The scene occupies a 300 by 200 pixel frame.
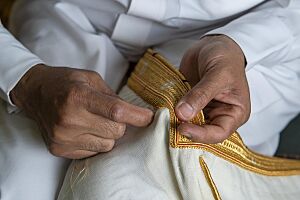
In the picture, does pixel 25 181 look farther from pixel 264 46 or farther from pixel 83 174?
pixel 264 46

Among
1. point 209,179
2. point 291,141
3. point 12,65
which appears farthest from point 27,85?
point 291,141

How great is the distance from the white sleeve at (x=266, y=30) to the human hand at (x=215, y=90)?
0.02 metres

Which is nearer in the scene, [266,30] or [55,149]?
[55,149]

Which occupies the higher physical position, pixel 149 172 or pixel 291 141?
pixel 149 172

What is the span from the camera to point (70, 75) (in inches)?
25.6

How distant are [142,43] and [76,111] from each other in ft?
0.83

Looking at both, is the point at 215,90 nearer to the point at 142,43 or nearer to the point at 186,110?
the point at 186,110

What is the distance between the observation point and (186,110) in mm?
592

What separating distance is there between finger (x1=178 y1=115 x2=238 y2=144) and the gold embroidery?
13 mm

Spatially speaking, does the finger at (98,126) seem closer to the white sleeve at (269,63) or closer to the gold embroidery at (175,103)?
the gold embroidery at (175,103)

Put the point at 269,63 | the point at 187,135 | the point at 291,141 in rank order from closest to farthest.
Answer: the point at 187,135, the point at 269,63, the point at 291,141

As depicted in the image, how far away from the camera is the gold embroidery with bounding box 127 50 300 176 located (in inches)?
24.7

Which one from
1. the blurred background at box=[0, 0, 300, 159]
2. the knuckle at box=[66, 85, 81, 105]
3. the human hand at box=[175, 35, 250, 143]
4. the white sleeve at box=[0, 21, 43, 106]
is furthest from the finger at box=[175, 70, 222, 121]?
the blurred background at box=[0, 0, 300, 159]

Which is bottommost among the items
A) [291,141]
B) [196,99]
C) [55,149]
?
[291,141]
